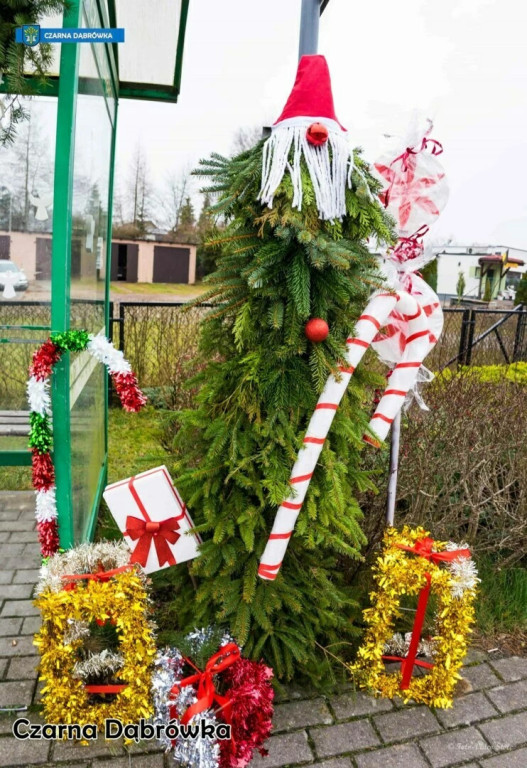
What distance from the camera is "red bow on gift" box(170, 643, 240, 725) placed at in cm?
221

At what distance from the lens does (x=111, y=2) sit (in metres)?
3.47

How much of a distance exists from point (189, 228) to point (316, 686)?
Answer: 2901 centimetres

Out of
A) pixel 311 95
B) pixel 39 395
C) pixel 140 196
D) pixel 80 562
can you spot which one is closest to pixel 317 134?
pixel 311 95

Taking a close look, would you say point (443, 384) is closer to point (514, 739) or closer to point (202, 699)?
point (514, 739)

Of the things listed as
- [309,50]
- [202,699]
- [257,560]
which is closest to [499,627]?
[257,560]

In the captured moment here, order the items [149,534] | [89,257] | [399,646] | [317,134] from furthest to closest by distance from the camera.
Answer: [89,257]
[399,646]
[149,534]
[317,134]

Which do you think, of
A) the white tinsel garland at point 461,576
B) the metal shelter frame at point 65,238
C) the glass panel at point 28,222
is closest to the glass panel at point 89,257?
the metal shelter frame at point 65,238

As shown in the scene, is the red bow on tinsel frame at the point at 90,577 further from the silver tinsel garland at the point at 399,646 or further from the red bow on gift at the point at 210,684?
the silver tinsel garland at the point at 399,646

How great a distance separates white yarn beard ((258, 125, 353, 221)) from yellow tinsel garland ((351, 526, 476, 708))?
1561mm

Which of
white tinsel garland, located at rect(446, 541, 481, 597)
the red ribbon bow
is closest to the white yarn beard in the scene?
the red ribbon bow

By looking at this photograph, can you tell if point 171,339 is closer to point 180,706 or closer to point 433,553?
→ point 433,553

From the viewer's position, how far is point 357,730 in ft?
8.05

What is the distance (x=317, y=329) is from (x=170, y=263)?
30.0 metres

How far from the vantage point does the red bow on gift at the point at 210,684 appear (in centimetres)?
221
